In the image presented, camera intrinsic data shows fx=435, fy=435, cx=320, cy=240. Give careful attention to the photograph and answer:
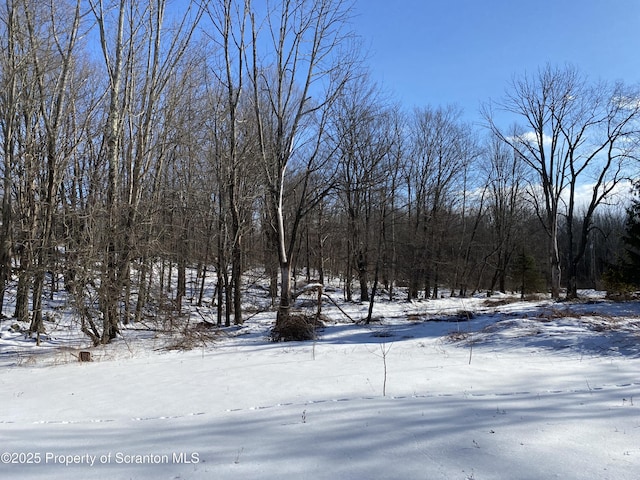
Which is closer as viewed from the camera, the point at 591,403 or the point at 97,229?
the point at 591,403

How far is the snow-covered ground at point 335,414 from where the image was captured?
299cm

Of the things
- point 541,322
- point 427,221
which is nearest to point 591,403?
point 541,322

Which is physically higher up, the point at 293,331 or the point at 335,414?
the point at 335,414

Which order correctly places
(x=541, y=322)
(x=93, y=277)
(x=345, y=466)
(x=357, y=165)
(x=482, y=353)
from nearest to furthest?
(x=345, y=466)
(x=482, y=353)
(x=93, y=277)
(x=541, y=322)
(x=357, y=165)

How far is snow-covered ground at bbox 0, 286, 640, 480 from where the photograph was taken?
2.99m

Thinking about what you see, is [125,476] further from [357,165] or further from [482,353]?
[357,165]

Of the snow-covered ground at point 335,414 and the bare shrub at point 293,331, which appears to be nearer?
the snow-covered ground at point 335,414

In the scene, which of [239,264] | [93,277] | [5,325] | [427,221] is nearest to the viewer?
[93,277]

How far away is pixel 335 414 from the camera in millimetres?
4137

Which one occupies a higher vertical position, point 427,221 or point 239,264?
point 427,221

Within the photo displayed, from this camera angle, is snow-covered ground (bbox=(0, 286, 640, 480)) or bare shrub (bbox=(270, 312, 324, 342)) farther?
bare shrub (bbox=(270, 312, 324, 342))

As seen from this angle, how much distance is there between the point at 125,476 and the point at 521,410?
337cm

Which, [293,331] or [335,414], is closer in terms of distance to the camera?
[335,414]

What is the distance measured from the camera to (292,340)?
449 inches
